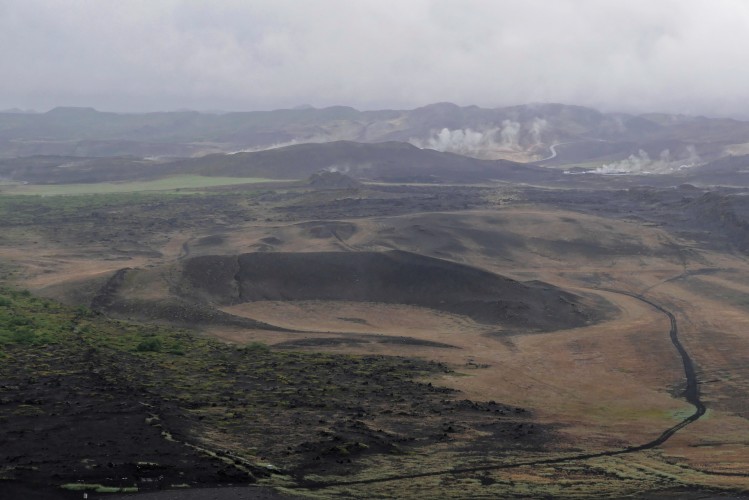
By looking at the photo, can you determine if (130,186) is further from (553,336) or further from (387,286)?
(553,336)

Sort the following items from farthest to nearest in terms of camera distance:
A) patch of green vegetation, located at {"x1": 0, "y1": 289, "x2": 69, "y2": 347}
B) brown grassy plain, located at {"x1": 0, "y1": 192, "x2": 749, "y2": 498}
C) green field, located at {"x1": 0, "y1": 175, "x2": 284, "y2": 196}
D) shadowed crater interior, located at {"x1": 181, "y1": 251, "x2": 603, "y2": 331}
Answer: green field, located at {"x1": 0, "y1": 175, "x2": 284, "y2": 196}
shadowed crater interior, located at {"x1": 181, "y1": 251, "x2": 603, "y2": 331}
patch of green vegetation, located at {"x1": 0, "y1": 289, "x2": 69, "y2": 347}
brown grassy plain, located at {"x1": 0, "y1": 192, "x2": 749, "y2": 498}

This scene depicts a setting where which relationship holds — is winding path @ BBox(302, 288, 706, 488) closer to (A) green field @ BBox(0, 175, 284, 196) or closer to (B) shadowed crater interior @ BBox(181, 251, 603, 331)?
(B) shadowed crater interior @ BBox(181, 251, 603, 331)

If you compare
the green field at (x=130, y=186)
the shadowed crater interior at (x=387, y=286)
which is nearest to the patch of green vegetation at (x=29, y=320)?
the shadowed crater interior at (x=387, y=286)

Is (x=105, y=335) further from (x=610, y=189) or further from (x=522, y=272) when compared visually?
(x=610, y=189)

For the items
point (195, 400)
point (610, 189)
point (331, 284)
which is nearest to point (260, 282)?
point (331, 284)

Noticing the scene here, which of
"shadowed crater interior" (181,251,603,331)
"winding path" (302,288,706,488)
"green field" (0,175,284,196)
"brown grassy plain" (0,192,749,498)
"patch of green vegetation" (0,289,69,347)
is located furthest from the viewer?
"green field" (0,175,284,196)

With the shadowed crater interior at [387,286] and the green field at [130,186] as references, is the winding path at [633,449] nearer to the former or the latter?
the shadowed crater interior at [387,286]

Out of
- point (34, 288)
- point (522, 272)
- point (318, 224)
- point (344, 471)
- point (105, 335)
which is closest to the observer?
point (344, 471)

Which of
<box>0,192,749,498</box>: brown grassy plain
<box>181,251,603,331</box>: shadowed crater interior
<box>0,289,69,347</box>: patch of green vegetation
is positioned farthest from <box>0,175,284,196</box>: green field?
<box>0,289,69,347</box>: patch of green vegetation

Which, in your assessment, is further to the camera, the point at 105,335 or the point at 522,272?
the point at 522,272
